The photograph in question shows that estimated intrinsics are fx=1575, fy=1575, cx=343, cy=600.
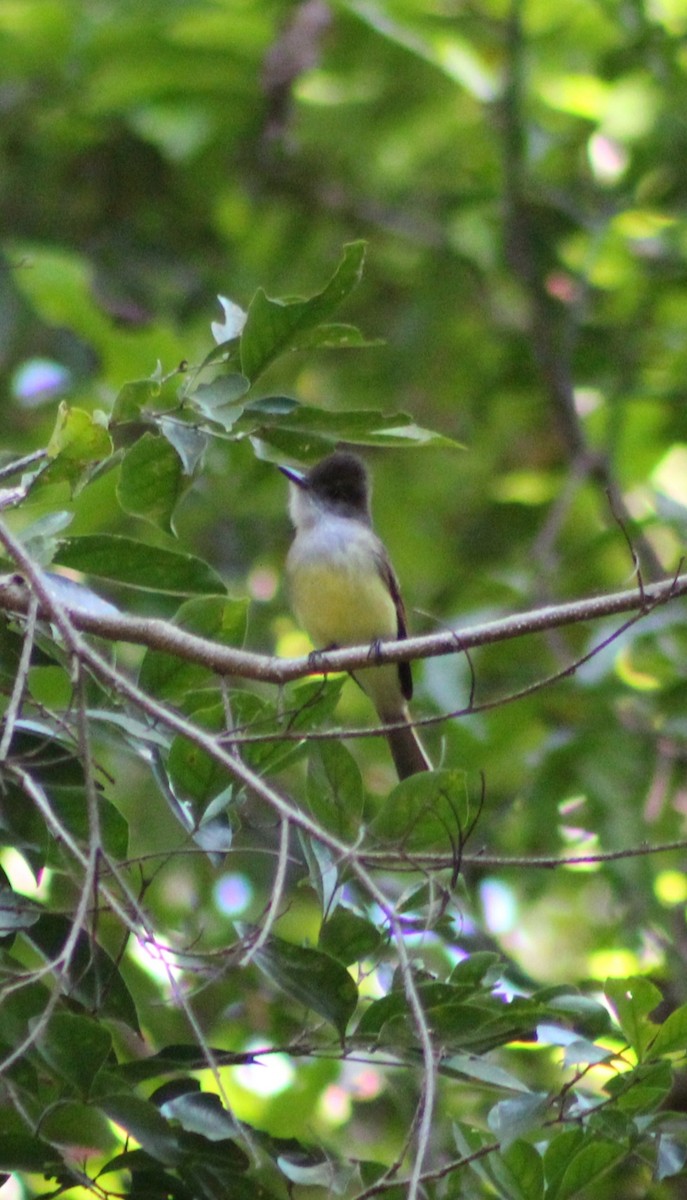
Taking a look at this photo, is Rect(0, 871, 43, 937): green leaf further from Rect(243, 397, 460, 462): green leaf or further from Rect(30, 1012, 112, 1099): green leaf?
Rect(243, 397, 460, 462): green leaf

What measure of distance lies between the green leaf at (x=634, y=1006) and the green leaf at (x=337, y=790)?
53 centimetres

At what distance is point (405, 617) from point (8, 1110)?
121 inches

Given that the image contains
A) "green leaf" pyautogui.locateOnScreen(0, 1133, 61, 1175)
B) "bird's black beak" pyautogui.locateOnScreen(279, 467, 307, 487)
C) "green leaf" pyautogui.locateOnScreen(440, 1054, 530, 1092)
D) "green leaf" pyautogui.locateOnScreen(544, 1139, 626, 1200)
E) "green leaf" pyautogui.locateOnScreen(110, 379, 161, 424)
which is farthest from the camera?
"bird's black beak" pyautogui.locateOnScreen(279, 467, 307, 487)

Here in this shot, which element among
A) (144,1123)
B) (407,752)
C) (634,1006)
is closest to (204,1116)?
(144,1123)

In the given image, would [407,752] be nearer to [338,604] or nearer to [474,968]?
[338,604]

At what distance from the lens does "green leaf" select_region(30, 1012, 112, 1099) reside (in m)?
2.36

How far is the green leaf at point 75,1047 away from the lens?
2.36 metres

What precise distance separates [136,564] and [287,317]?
1.74ft

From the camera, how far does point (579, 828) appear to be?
4922 millimetres

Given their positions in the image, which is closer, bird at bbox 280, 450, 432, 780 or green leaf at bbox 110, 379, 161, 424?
green leaf at bbox 110, 379, 161, 424

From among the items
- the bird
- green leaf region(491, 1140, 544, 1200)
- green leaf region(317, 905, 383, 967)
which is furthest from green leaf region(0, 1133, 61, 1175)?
the bird

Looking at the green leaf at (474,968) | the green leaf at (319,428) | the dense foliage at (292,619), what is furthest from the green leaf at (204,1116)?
the green leaf at (319,428)

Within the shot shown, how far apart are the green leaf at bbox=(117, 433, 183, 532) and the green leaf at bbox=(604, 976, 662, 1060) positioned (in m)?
1.14

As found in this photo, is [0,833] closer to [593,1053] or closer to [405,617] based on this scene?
[593,1053]
